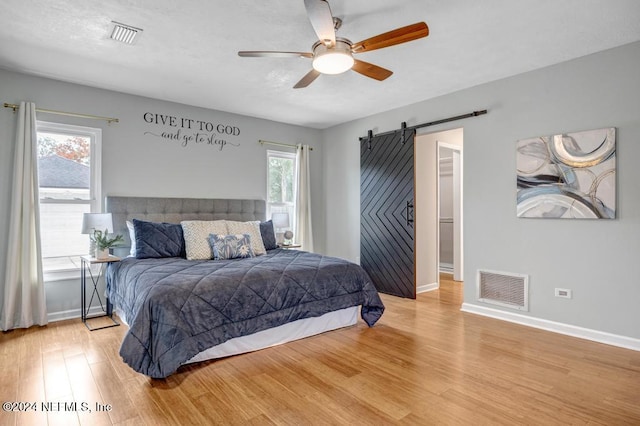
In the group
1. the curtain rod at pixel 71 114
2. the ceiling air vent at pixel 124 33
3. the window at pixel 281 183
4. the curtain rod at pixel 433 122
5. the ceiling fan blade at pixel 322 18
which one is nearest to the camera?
the ceiling fan blade at pixel 322 18

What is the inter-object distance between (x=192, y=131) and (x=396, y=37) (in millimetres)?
3428

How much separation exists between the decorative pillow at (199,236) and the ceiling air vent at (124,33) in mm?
1993

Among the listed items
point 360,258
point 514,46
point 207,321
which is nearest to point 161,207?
point 207,321

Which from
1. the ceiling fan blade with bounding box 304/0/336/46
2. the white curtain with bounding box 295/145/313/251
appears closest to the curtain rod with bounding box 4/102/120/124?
the white curtain with bounding box 295/145/313/251

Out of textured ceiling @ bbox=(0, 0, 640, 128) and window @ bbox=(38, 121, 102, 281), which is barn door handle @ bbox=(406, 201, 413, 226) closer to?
textured ceiling @ bbox=(0, 0, 640, 128)

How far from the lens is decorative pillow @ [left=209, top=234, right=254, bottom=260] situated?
156 inches

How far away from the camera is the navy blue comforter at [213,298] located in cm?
249

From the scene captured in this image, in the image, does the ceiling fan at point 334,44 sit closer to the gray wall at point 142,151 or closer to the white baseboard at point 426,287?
the gray wall at point 142,151

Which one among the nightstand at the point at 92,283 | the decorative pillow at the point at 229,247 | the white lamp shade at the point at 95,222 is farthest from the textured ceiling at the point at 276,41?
the nightstand at the point at 92,283

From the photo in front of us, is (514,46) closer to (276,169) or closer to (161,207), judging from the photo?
(276,169)

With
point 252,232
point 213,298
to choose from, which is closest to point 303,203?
point 252,232

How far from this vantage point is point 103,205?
4.25 metres

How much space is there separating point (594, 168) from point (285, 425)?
3456 mm

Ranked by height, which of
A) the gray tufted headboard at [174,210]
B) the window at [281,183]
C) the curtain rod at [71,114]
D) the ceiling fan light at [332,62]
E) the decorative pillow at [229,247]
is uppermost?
the ceiling fan light at [332,62]
